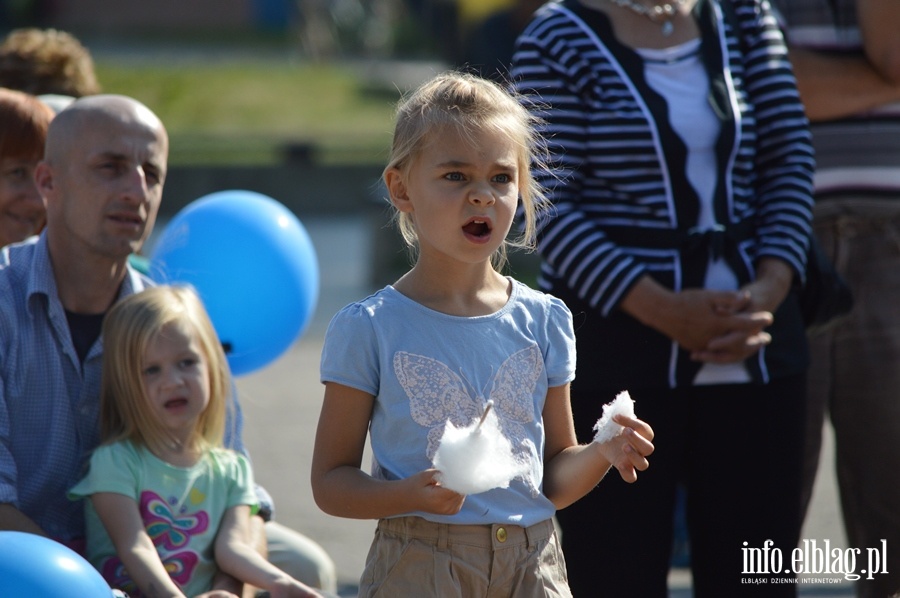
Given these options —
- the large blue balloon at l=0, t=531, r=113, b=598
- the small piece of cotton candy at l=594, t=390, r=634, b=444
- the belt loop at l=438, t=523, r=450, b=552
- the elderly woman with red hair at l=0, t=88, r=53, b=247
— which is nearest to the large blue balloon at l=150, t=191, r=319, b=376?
the elderly woman with red hair at l=0, t=88, r=53, b=247

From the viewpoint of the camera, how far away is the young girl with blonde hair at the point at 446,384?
232cm

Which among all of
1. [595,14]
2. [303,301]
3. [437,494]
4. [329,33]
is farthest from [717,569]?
[329,33]

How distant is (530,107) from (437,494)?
1245mm

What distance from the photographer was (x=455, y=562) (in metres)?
2.32

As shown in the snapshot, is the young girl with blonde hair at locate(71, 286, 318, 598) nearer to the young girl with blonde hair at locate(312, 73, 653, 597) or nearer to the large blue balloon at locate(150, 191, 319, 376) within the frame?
the young girl with blonde hair at locate(312, 73, 653, 597)

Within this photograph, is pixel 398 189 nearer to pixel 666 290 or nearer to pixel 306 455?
pixel 666 290

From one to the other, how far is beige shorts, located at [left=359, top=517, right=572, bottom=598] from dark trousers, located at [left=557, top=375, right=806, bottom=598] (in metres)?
0.62

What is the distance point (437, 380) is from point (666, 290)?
855 millimetres

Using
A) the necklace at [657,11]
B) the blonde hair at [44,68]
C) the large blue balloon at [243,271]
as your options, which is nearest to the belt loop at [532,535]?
the necklace at [657,11]

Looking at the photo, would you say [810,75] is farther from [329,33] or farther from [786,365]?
[329,33]

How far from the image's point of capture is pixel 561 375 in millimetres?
2486

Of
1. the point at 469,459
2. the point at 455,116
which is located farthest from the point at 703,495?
the point at 455,116

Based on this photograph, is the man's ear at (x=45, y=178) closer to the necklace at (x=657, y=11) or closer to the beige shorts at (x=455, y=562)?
the beige shorts at (x=455, y=562)

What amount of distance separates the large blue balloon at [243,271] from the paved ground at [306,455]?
1181 millimetres
